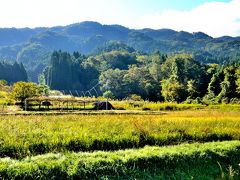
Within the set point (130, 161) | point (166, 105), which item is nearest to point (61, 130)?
point (130, 161)

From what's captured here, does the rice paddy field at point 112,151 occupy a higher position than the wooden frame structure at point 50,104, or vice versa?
the rice paddy field at point 112,151

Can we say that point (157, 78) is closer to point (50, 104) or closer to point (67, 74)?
point (67, 74)

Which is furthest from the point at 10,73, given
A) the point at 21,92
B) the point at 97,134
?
the point at 97,134

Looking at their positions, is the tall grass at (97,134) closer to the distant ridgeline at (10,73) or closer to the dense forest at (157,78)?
the dense forest at (157,78)

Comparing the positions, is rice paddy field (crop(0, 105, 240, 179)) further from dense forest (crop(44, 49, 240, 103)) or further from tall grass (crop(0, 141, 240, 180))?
dense forest (crop(44, 49, 240, 103))

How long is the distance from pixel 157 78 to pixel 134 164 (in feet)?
368

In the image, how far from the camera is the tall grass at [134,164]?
13352mm

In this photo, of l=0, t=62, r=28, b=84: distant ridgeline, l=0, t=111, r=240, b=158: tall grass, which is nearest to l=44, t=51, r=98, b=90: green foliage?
l=0, t=62, r=28, b=84: distant ridgeline

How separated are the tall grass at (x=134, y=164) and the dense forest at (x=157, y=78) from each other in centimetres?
6015

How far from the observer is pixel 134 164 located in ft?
49.5

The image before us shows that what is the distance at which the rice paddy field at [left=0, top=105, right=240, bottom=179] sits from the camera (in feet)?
45.5

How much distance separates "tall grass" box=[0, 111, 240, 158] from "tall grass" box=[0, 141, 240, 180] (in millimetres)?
2068

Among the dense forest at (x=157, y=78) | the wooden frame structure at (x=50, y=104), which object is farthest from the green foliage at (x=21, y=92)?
the dense forest at (x=157, y=78)

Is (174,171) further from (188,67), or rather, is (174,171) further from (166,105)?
(188,67)
